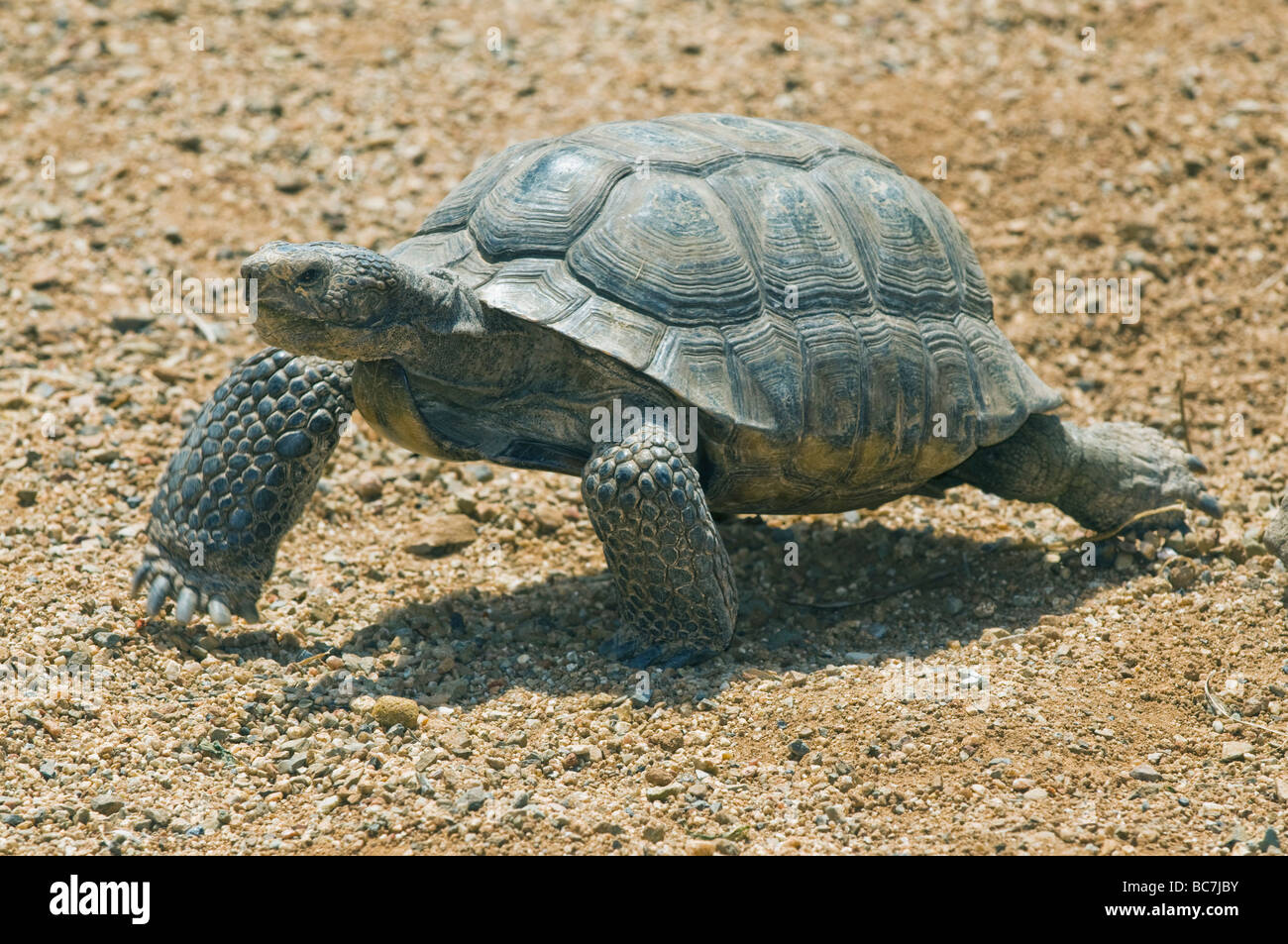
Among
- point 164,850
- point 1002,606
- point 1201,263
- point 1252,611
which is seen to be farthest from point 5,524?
point 1201,263

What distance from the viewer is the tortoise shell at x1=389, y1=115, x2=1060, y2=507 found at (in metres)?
5.71

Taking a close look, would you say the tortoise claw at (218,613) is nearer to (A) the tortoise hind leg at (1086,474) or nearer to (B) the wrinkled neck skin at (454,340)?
(B) the wrinkled neck skin at (454,340)

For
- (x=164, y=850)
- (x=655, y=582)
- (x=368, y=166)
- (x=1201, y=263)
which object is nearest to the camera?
(x=164, y=850)

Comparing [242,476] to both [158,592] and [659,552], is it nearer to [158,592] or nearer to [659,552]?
[158,592]

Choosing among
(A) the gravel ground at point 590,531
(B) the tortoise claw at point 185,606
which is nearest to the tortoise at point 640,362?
(B) the tortoise claw at point 185,606

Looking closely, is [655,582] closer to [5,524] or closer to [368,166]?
[5,524]

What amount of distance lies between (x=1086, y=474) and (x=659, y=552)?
2451 mm

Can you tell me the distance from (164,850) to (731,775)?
6.20 feet

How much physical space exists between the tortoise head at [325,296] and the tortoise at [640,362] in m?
0.01

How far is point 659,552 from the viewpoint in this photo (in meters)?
5.60

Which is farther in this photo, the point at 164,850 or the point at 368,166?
the point at 368,166

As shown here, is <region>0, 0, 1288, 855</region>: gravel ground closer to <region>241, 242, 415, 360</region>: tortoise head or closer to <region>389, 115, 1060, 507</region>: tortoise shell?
<region>389, 115, 1060, 507</region>: tortoise shell

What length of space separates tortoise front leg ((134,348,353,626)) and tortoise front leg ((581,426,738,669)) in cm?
136

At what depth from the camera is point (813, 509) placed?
642 centimetres
